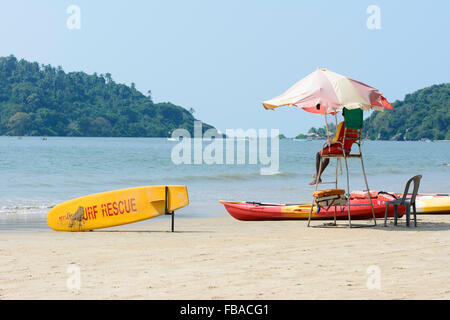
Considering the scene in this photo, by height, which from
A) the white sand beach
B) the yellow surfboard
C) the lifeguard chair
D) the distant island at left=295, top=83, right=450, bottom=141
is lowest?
the white sand beach

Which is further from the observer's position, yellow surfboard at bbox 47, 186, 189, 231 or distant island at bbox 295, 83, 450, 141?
distant island at bbox 295, 83, 450, 141

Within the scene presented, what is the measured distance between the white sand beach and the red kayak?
4.07ft

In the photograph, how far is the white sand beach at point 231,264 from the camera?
178 inches

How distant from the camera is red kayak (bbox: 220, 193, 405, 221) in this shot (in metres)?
9.85

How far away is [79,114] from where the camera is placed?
132 m

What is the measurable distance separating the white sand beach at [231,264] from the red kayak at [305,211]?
1.24 m

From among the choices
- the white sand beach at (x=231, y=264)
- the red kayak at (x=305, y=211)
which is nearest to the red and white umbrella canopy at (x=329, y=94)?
the white sand beach at (x=231, y=264)

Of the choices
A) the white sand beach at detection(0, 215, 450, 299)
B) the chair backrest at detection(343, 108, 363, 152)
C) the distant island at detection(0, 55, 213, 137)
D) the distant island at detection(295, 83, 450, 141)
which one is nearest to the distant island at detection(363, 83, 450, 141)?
the distant island at detection(295, 83, 450, 141)

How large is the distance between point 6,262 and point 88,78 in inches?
5830

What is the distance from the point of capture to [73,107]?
429 ft

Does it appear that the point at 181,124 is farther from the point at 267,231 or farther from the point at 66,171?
the point at 267,231

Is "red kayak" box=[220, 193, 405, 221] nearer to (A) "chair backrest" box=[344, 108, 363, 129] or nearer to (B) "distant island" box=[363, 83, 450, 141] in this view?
(A) "chair backrest" box=[344, 108, 363, 129]

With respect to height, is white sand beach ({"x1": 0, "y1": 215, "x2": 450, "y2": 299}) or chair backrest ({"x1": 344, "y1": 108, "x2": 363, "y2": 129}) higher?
chair backrest ({"x1": 344, "y1": 108, "x2": 363, "y2": 129})

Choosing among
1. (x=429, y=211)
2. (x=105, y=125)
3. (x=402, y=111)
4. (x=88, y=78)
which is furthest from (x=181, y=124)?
(x=429, y=211)
